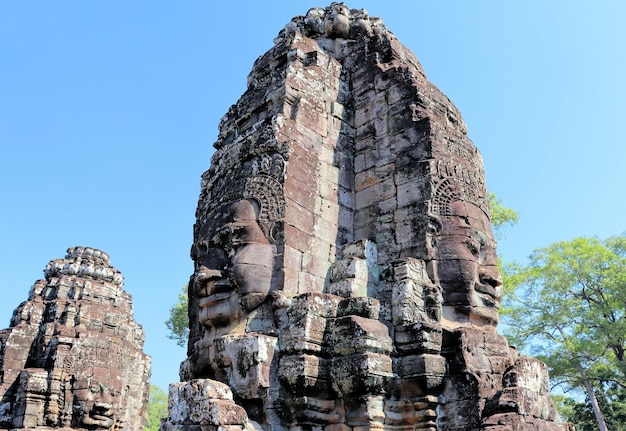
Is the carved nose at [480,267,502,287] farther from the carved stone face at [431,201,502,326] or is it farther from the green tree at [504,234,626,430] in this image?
the green tree at [504,234,626,430]

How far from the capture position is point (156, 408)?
134 ft

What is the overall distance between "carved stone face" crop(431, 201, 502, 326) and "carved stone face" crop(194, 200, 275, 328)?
1.83 metres

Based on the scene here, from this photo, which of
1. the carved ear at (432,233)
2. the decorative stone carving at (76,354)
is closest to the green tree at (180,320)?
the decorative stone carving at (76,354)

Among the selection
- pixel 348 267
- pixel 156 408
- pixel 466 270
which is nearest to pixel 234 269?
pixel 348 267

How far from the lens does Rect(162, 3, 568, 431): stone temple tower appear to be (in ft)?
15.9

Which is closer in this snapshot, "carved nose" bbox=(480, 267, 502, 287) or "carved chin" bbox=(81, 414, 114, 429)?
"carved nose" bbox=(480, 267, 502, 287)

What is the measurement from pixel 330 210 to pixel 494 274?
2.00 metres

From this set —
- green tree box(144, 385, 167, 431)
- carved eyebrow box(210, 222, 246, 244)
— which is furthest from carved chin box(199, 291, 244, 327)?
green tree box(144, 385, 167, 431)

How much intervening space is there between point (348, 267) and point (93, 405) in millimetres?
8347

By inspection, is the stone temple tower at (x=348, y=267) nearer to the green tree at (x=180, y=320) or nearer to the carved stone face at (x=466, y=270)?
the carved stone face at (x=466, y=270)

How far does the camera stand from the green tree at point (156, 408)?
38906mm

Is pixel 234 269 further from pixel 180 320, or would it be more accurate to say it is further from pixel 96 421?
pixel 180 320

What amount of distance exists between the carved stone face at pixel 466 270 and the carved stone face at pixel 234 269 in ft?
6.00

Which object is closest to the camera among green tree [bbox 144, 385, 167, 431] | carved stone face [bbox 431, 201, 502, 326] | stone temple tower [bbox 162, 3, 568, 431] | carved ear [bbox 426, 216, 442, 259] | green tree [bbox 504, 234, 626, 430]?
stone temple tower [bbox 162, 3, 568, 431]
